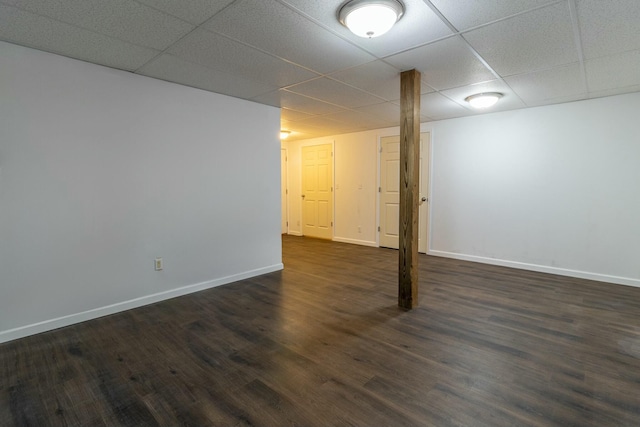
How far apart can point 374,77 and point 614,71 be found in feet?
7.38

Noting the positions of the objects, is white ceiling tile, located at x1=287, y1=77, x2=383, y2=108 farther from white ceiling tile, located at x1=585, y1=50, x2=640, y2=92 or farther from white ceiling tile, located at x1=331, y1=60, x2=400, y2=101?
white ceiling tile, located at x1=585, y1=50, x2=640, y2=92

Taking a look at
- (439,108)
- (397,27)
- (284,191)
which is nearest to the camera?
(397,27)

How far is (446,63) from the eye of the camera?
2691 mm

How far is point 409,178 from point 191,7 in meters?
2.15

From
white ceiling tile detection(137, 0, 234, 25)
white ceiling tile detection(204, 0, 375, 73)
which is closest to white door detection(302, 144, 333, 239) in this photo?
white ceiling tile detection(204, 0, 375, 73)

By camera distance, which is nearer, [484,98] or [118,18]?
[118,18]

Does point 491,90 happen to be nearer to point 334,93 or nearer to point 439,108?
point 439,108

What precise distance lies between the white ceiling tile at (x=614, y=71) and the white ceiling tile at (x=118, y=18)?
11.2 feet

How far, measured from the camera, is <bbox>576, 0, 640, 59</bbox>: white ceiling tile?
1817 millimetres

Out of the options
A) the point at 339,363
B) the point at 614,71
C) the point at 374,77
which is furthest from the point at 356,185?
the point at 339,363

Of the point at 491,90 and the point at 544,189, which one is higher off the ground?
the point at 491,90

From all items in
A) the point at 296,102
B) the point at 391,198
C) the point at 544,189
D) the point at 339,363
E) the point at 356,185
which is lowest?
the point at 339,363

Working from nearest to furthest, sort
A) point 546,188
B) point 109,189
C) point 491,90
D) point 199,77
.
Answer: point 109,189, point 199,77, point 491,90, point 546,188

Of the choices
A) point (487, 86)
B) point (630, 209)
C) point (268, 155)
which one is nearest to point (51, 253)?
point (268, 155)
